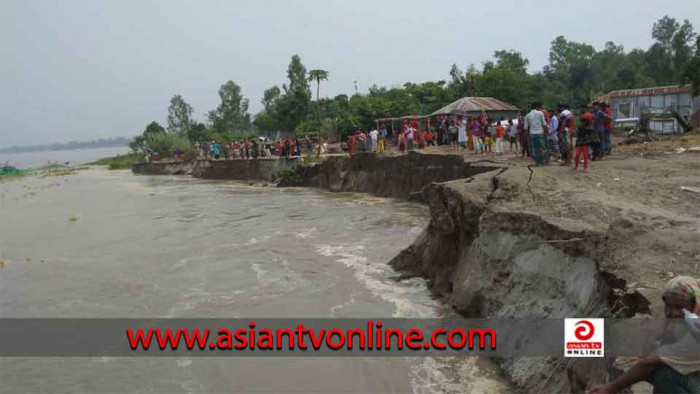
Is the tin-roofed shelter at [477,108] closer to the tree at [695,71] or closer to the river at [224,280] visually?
the river at [224,280]

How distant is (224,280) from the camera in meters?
11.7

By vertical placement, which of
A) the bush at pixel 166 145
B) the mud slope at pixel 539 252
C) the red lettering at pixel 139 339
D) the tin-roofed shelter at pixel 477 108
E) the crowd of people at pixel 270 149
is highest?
the tin-roofed shelter at pixel 477 108

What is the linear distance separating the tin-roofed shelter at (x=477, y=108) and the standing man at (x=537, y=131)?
55.5ft

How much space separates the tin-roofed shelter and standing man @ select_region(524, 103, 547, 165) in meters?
16.9

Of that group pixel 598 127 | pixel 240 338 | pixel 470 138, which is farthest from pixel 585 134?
pixel 470 138

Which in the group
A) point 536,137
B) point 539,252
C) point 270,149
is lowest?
point 539,252

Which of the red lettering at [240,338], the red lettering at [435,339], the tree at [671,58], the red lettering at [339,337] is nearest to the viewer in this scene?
the red lettering at [435,339]

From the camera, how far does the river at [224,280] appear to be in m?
6.88

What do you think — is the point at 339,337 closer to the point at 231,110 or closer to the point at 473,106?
the point at 473,106

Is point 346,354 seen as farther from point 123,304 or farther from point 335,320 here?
point 123,304

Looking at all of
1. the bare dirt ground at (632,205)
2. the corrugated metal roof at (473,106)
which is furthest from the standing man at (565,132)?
the corrugated metal roof at (473,106)

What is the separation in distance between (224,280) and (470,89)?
3330 cm

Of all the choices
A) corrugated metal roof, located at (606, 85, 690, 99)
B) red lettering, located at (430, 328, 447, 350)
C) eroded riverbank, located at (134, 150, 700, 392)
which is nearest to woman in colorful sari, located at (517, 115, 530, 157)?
eroded riverbank, located at (134, 150, 700, 392)

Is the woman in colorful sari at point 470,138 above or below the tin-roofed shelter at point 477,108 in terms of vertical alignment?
below
